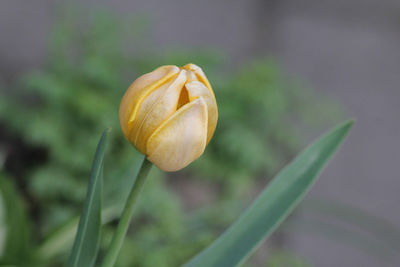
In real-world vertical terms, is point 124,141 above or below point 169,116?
below

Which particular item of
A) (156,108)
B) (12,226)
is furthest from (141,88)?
(12,226)

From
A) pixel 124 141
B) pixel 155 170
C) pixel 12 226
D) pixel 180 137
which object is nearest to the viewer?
pixel 180 137

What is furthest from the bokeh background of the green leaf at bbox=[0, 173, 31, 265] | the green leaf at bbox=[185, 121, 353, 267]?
the green leaf at bbox=[185, 121, 353, 267]

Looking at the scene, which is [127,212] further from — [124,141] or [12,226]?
[124,141]

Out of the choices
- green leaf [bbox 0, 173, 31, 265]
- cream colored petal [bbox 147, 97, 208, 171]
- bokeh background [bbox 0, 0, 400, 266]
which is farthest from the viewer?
bokeh background [bbox 0, 0, 400, 266]

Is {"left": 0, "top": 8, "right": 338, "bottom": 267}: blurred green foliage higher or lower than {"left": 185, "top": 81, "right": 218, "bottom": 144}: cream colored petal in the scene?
lower

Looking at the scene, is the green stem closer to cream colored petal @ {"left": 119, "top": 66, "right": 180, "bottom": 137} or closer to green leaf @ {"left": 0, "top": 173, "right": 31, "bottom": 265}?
cream colored petal @ {"left": 119, "top": 66, "right": 180, "bottom": 137}

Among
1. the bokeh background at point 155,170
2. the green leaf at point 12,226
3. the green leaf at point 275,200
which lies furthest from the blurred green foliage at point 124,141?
the green leaf at point 275,200

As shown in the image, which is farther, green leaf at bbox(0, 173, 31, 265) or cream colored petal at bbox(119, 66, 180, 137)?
green leaf at bbox(0, 173, 31, 265)
